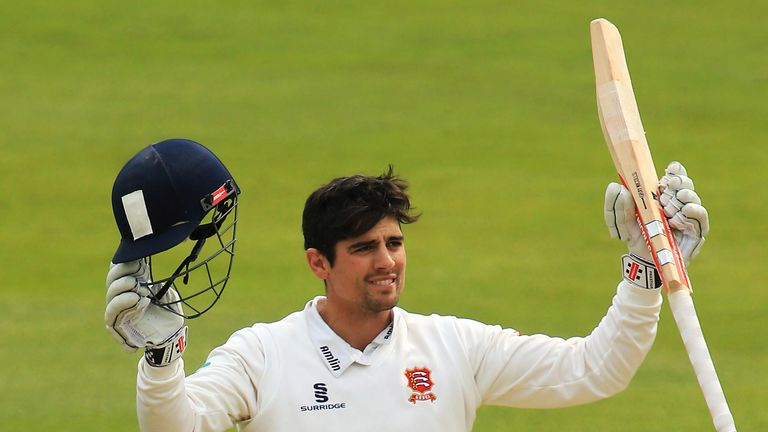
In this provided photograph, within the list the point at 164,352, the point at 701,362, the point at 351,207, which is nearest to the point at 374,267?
the point at 351,207

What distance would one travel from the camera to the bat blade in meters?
4.66

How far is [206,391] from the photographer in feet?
15.5

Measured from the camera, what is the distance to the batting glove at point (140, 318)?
435 cm

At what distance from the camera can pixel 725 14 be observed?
16.2 metres

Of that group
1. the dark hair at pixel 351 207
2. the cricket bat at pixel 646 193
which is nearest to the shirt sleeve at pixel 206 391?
the dark hair at pixel 351 207

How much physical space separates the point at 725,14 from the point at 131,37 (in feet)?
20.2

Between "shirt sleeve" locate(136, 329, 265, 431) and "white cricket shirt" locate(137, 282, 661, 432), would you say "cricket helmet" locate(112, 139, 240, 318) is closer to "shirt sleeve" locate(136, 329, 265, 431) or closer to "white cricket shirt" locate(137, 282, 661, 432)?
"shirt sleeve" locate(136, 329, 265, 431)

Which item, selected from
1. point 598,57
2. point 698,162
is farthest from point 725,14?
point 598,57

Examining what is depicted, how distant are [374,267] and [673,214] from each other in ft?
3.12

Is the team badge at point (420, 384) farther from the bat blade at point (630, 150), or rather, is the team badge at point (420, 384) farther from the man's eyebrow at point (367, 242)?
the bat blade at point (630, 150)

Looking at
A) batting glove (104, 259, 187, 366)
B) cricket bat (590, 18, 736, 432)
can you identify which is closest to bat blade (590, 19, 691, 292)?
cricket bat (590, 18, 736, 432)

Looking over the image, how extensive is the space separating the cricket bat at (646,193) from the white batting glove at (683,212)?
0.03 m

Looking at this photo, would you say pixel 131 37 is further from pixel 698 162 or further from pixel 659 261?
pixel 659 261

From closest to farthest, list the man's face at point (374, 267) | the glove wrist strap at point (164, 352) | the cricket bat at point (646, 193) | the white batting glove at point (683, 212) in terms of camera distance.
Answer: the glove wrist strap at point (164, 352)
the cricket bat at point (646, 193)
the white batting glove at point (683, 212)
the man's face at point (374, 267)
